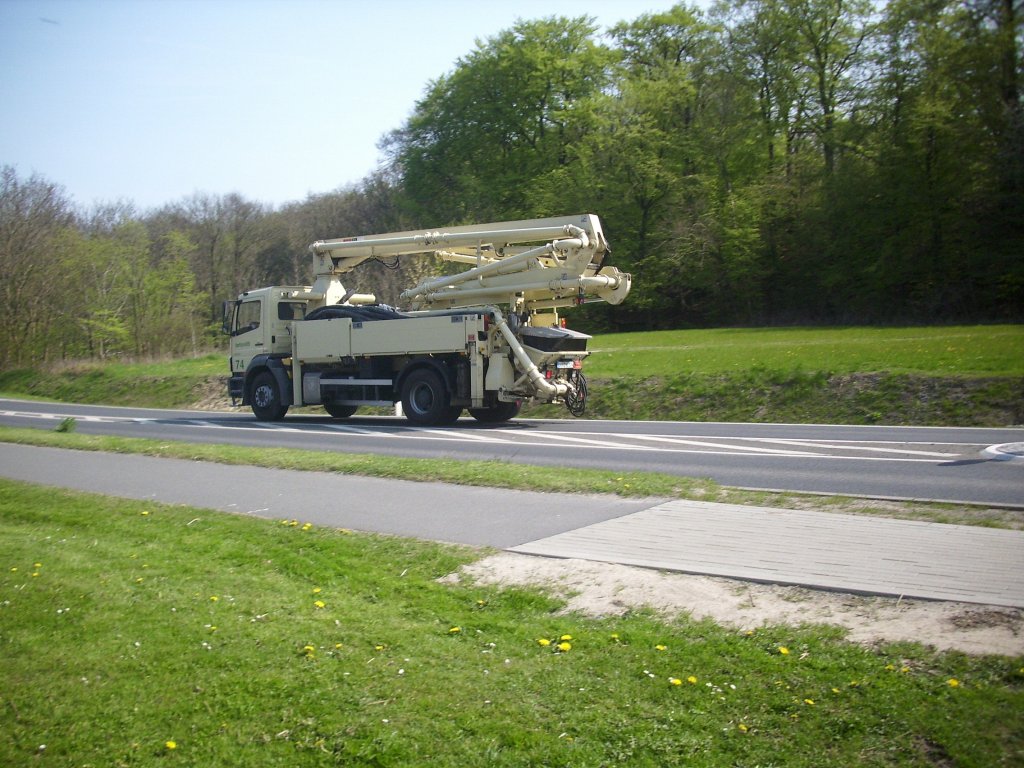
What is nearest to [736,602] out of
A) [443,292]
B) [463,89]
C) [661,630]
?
[661,630]

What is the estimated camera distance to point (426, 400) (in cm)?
2102

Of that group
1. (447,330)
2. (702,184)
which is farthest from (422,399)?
(702,184)

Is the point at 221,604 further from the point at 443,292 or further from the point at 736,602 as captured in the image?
the point at 443,292

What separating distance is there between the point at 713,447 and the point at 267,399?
41.8 feet

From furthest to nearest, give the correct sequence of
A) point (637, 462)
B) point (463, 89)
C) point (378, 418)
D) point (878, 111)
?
point (463, 89) < point (878, 111) < point (378, 418) < point (637, 462)

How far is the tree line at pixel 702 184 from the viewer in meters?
38.1

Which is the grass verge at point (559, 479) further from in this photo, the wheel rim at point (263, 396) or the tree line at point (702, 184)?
the tree line at point (702, 184)

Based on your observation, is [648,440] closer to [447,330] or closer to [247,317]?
[447,330]

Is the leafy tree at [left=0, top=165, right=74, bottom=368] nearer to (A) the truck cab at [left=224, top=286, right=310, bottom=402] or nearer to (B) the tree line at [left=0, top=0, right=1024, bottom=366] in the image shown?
(B) the tree line at [left=0, top=0, right=1024, bottom=366]

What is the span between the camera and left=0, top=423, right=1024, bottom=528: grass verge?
29.1ft

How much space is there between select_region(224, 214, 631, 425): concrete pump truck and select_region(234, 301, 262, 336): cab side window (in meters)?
0.04

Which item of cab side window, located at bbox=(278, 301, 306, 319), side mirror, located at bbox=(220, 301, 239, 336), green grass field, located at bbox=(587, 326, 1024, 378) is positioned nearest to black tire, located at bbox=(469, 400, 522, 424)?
green grass field, located at bbox=(587, 326, 1024, 378)

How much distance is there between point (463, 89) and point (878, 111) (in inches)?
929

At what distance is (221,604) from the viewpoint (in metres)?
6.36
